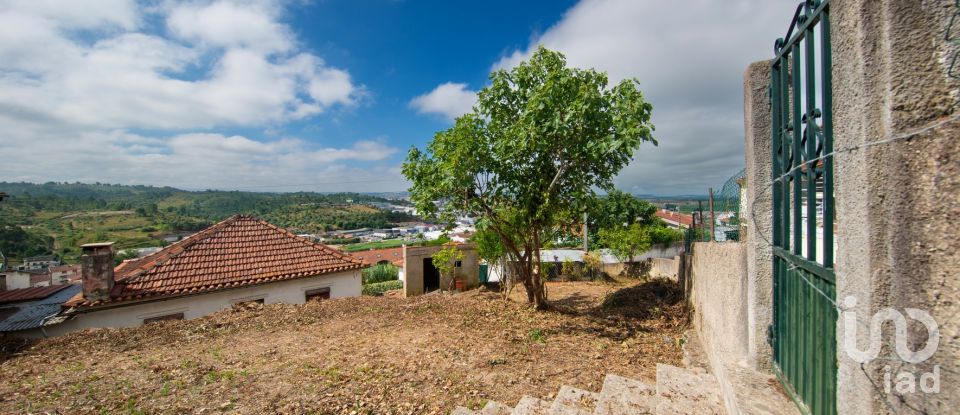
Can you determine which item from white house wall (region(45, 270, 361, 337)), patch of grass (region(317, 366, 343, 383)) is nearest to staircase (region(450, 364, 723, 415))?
patch of grass (region(317, 366, 343, 383))

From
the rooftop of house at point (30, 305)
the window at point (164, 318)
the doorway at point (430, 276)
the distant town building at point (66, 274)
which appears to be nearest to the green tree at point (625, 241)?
the doorway at point (430, 276)

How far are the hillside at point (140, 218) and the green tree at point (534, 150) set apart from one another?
160 feet

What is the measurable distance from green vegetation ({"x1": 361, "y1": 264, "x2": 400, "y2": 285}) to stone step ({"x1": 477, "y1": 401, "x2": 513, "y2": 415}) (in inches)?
997

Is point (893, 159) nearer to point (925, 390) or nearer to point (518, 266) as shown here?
point (925, 390)

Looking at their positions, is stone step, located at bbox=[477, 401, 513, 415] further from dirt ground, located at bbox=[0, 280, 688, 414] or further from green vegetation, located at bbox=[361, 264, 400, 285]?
green vegetation, located at bbox=[361, 264, 400, 285]

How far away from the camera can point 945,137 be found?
1192 millimetres

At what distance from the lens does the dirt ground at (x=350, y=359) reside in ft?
14.4

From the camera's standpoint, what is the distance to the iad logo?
1.21m

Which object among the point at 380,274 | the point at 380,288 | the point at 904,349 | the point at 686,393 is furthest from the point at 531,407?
the point at 380,274

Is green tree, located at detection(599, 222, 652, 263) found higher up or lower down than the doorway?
higher up

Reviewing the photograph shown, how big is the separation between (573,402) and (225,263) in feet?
47.0

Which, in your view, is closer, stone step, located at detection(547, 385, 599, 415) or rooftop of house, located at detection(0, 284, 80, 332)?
stone step, located at detection(547, 385, 599, 415)

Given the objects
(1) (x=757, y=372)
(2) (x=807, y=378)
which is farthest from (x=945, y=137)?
(1) (x=757, y=372)

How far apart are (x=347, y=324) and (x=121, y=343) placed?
425 cm
